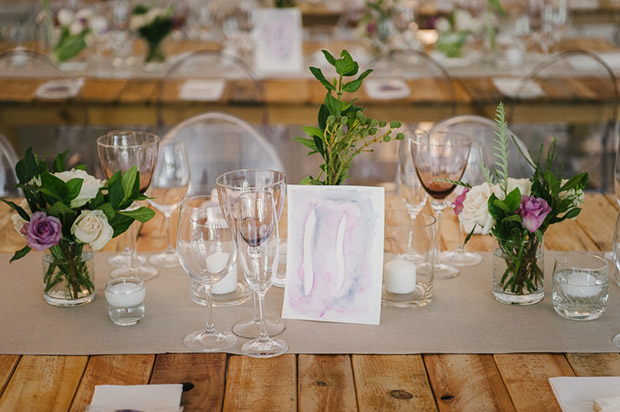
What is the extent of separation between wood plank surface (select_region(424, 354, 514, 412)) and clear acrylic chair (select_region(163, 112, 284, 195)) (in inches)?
45.4

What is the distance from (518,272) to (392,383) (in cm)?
34

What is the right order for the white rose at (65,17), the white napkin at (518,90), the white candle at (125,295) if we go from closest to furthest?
the white candle at (125,295)
the white napkin at (518,90)
the white rose at (65,17)

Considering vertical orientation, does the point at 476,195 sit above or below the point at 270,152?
above

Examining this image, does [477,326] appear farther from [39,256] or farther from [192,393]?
[39,256]

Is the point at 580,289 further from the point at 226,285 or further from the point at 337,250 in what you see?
the point at 226,285

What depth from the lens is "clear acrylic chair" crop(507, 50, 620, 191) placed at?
304cm

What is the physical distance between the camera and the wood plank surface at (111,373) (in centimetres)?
107

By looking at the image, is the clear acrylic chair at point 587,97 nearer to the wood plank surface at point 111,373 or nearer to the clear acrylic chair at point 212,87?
the clear acrylic chair at point 212,87

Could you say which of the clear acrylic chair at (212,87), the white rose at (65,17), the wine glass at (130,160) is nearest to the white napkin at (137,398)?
the wine glass at (130,160)

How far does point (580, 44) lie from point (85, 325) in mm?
3307

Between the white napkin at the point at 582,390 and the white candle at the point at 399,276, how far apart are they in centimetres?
30

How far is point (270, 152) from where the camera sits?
7.40 ft

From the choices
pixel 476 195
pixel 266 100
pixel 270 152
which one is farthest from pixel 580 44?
pixel 476 195

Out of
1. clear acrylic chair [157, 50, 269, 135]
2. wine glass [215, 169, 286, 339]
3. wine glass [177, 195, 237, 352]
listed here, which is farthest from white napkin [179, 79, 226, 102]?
wine glass [177, 195, 237, 352]
